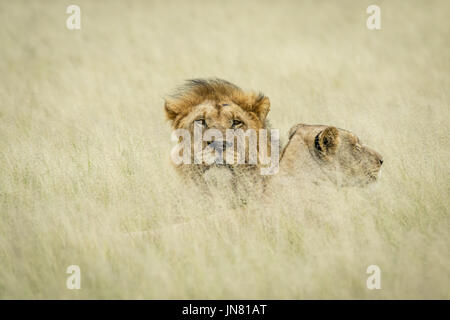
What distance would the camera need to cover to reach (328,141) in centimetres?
486

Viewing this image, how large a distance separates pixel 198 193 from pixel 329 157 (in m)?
1.54

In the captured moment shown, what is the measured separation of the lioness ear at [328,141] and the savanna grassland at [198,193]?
52 centimetres

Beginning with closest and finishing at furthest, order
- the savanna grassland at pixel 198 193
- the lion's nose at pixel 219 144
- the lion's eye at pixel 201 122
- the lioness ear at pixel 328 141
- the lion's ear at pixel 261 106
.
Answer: the savanna grassland at pixel 198 193 → the lioness ear at pixel 328 141 → the lion's nose at pixel 219 144 → the lion's eye at pixel 201 122 → the lion's ear at pixel 261 106

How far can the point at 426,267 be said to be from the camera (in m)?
3.94

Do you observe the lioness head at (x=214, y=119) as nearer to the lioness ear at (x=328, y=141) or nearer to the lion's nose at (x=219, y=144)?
the lion's nose at (x=219, y=144)

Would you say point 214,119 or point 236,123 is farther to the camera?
point 236,123

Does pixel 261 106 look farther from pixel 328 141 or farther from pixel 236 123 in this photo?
pixel 328 141

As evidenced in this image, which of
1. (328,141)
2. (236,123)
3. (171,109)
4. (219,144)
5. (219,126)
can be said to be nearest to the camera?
(328,141)

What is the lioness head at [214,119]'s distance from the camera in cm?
511

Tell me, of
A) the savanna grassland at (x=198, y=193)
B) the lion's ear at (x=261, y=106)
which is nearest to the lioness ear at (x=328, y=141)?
the savanna grassland at (x=198, y=193)

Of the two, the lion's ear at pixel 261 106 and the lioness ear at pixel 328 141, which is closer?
the lioness ear at pixel 328 141

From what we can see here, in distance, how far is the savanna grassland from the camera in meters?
3.91

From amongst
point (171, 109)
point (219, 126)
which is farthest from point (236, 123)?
point (171, 109)

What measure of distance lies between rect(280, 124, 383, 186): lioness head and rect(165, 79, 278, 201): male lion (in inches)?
18.5
